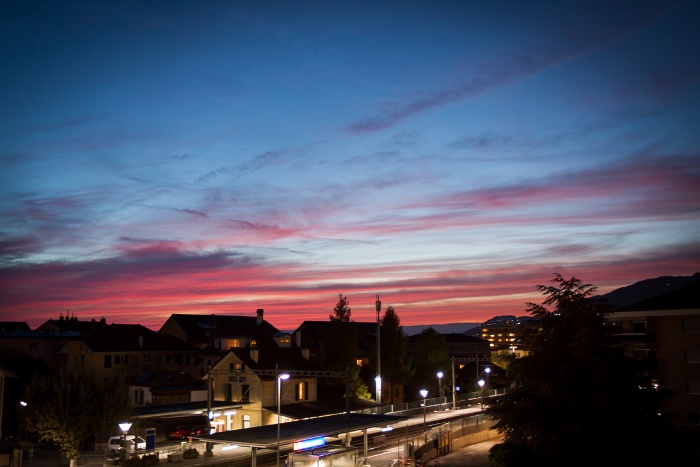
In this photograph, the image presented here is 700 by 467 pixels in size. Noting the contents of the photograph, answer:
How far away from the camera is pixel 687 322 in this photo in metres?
40.3

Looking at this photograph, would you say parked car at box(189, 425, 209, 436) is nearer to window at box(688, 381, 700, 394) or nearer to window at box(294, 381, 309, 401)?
window at box(294, 381, 309, 401)

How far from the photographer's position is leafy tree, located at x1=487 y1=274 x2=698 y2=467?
1265 inches

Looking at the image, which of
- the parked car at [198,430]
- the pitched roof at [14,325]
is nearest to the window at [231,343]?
the parked car at [198,430]

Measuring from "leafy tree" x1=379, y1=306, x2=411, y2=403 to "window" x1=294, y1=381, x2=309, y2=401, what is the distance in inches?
612

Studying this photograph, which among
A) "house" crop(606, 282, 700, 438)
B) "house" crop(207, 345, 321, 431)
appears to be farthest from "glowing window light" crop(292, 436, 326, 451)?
"house" crop(207, 345, 321, 431)

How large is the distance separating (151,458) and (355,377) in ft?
100.0

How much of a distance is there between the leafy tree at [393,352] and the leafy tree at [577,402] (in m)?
43.1

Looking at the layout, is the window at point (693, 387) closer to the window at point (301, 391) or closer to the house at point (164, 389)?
the window at point (301, 391)

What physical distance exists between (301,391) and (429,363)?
81.2 feet

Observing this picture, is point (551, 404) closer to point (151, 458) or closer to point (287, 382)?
point (151, 458)

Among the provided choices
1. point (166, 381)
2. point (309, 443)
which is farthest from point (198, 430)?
point (309, 443)

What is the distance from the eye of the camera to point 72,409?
42.5m

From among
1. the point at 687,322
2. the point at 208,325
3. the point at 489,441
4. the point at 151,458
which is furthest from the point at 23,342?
the point at 687,322

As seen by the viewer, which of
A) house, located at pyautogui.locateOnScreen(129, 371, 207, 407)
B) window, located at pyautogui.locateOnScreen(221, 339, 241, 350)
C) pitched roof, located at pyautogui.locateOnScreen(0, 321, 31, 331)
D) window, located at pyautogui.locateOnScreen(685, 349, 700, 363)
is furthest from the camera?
pitched roof, located at pyautogui.locateOnScreen(0, 321, 31, 331)
